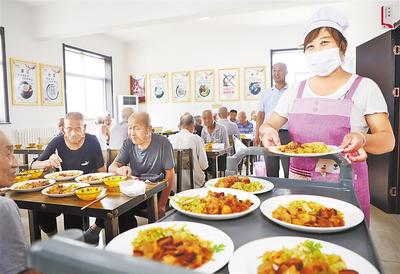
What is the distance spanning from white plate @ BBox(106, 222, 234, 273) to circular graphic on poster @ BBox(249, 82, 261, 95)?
814 centimetres

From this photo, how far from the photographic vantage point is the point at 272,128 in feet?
5.08

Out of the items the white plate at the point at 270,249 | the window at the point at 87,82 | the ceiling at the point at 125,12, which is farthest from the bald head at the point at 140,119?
the window at the point at 87,82

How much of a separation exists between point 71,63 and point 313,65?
25.4 ft

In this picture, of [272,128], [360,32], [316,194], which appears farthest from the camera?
[360,32]

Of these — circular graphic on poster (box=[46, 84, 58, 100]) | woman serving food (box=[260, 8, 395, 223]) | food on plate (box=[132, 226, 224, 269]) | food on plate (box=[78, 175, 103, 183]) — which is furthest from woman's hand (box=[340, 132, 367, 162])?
circular graphic on poster (box=[46, 84, 58, 100])

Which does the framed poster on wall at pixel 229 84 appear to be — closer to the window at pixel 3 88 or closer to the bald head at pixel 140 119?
the window at pixel 3 88

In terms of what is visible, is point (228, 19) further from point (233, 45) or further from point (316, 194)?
point (316, 194)

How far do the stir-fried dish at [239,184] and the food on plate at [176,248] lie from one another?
50cm

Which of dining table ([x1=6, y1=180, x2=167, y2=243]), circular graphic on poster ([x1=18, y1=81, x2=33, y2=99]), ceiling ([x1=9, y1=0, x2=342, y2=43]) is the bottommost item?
dining table ([x1=6, y1=180, x2=167, y2=243])

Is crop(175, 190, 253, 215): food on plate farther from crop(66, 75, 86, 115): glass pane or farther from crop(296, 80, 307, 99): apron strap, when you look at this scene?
crop(66, 75, 86, 115): glass pane

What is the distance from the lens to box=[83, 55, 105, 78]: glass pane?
27.5ft

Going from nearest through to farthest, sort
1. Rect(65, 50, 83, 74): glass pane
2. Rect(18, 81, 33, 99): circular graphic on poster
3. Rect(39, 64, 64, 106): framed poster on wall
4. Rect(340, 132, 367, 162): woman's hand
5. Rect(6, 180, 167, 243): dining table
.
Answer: Rect(340, 132, 367, 162): woman's hand → Rect(6, 180, 167, 243): dining table → Rect(18, 81, 33, 99): circular graphic on poster → Rect(39, 64, 64, 106): framed poster on wall → Rect(65, 50, 83, 74): glass pane

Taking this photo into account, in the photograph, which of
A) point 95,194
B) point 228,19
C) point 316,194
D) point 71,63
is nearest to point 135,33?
point 71,63

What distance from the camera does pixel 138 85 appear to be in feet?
32.8
